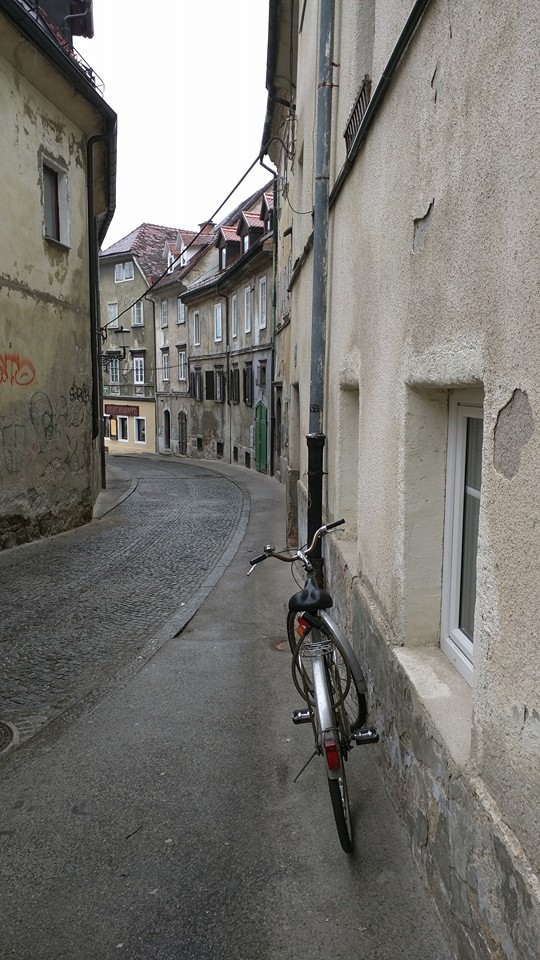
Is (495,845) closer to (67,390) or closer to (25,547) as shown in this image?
(25,547)

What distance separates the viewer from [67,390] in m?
11.7

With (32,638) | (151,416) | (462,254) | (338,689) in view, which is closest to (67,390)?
(32,638)

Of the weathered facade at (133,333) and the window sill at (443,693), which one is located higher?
the weathered facade at (133,333)

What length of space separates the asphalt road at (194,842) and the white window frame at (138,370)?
38633 millimetres

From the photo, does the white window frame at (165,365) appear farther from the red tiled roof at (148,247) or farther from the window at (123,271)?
the window at (123,271)

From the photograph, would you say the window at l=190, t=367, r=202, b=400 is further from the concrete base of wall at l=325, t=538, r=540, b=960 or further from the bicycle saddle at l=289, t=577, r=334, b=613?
the bicycle saddle at l=289, t=577, r=334, b=613

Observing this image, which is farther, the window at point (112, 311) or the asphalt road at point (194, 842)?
the window at point (112, 311)

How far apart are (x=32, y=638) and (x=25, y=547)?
4210 millimetres

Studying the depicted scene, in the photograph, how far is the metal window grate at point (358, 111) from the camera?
4719mm

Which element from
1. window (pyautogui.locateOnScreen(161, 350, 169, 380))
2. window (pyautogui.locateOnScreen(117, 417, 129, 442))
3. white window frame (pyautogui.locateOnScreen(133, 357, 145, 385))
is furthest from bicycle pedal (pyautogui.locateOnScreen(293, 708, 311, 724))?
window (pyautogui.locateOnScreen(117, 417, 129, 442))

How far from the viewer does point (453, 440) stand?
3109mm

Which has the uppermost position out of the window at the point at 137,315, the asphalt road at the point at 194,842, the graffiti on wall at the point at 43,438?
Result: the window at the point at 137,315

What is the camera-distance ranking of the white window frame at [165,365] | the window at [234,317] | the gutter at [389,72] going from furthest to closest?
the white window frame at [165,365]
the window at [234,317]
the gutter at [389,72]

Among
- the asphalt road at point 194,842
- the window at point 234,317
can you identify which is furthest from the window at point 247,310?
the asphalt road at point 194,842
